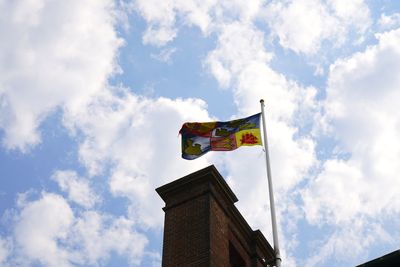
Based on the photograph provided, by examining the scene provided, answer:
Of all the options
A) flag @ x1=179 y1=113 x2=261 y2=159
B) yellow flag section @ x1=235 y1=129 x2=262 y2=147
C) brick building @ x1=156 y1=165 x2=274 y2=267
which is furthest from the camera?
flag @ x1=179 y1=113 x2=261 y2=159

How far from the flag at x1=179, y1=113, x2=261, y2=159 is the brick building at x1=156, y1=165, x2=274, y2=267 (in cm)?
120

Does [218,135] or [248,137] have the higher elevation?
[218,135]

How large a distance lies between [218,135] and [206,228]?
403 cm

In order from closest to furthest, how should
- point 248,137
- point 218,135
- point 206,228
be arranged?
point 206,228, point 248,137, point 218,135

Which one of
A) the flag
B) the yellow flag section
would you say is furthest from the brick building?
the yellow flag section

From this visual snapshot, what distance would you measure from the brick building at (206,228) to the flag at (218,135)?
120 cm

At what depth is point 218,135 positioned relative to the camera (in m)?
20.7

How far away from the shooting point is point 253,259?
20125mm

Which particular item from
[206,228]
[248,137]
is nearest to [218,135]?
[248,137]

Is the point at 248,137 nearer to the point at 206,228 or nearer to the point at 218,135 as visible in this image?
the point at 218,135

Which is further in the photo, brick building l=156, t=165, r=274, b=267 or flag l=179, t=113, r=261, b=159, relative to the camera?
flag l=179, t=113, r=261, b=159

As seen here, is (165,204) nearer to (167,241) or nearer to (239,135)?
(167,241)

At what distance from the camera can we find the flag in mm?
20344

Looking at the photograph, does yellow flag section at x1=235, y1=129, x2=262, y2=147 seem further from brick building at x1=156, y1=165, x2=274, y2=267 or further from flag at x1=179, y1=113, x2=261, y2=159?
brick building at x1=156, y1=165, x2=274, y2=267
